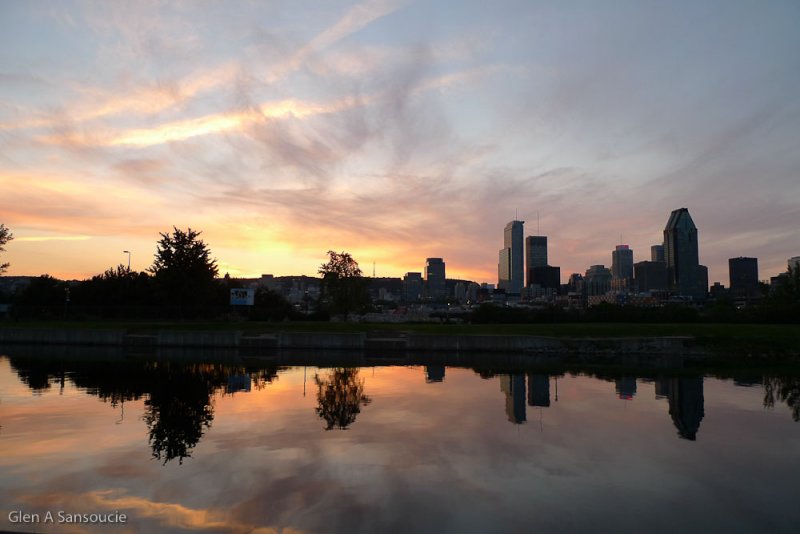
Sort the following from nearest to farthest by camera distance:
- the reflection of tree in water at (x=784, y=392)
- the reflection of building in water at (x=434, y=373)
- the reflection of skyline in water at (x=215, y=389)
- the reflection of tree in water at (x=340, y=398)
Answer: the reflection of skyline in water at (x=215, y=389) → the reflection of tree in water at (x=340, y=398) → the reflection of tree in water at (x=784, y=392) → the reflection of building in water at (x=434, y=373)

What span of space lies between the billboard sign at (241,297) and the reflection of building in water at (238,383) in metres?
42.1

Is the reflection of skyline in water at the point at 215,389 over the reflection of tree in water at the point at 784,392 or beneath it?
beneath

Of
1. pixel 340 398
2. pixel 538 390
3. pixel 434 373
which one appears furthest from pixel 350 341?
pixel 340 398

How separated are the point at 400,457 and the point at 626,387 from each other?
718 inches

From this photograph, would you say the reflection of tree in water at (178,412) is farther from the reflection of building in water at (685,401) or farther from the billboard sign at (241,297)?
the billboard sign at (241,297)

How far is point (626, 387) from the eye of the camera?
91.4ft

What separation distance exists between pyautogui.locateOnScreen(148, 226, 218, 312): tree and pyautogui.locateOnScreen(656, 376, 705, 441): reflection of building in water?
55.4m

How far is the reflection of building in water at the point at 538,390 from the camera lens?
23.1 m

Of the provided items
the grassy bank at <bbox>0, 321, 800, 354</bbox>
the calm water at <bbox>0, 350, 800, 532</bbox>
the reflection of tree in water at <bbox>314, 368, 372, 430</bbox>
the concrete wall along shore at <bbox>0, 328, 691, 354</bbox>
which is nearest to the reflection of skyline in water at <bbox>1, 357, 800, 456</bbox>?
the reflection of tree in water at <bbox>314, 368, 372, 430</bbox>

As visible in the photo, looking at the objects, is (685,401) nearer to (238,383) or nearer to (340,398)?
(340,398)

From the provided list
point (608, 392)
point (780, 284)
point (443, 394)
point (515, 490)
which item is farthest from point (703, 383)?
point (780, 284)

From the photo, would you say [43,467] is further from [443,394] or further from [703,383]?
[703,383]

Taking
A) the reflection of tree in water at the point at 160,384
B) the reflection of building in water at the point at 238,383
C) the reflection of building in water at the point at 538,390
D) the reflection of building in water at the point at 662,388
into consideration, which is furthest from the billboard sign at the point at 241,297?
the reflection of building in water at the point at 662,388

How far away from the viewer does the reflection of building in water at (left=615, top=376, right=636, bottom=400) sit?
25.2 meters
